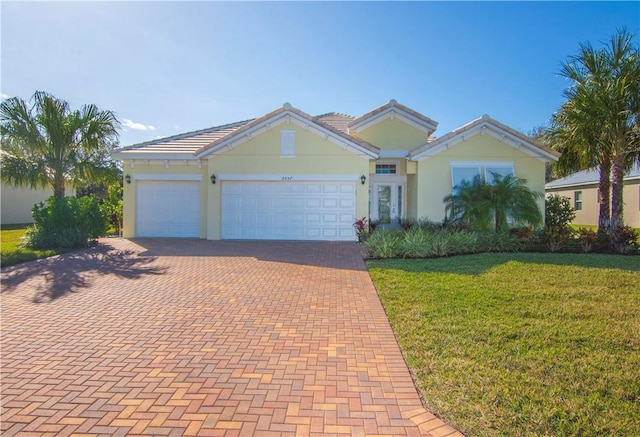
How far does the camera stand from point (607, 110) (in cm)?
1164

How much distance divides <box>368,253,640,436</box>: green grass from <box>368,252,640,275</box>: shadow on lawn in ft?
1.62

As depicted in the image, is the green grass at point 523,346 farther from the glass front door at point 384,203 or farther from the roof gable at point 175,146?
the roof gable at point 175,146

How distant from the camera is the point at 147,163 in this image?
1539 cm

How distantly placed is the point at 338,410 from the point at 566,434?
1920mm

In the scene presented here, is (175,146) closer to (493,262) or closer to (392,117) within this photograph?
(392,117)

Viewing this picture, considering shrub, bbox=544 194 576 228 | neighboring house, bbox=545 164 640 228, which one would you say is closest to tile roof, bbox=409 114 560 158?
shrub, bbox=544 194 576 228

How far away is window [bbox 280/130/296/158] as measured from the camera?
14.5 metres

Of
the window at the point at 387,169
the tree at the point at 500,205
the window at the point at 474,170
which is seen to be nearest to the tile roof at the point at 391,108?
the window at the point at 387,169

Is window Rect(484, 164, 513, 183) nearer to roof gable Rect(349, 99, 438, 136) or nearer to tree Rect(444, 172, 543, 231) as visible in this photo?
tree Rect(444, 172, 543, 231)

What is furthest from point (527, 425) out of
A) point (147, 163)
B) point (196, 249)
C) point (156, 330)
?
point (147, 163)

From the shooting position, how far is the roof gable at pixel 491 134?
1447 cm

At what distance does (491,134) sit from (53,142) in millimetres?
17299

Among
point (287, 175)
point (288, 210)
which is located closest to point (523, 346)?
point (288, 210)

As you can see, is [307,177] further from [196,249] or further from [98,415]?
[98,415]
